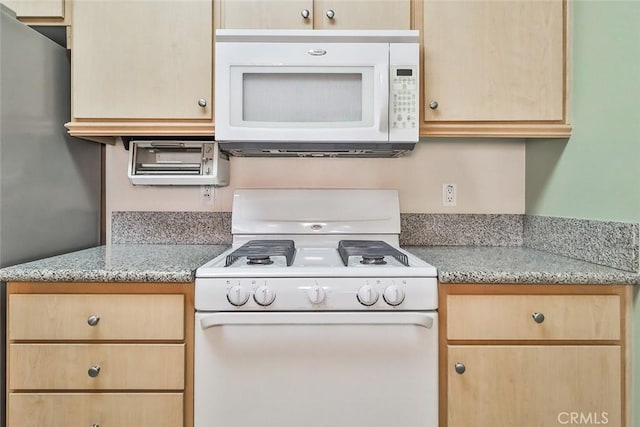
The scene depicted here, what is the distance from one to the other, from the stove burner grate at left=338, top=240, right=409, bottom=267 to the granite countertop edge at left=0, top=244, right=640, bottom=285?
126 millimetres

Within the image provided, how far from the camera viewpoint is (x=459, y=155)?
1858mm

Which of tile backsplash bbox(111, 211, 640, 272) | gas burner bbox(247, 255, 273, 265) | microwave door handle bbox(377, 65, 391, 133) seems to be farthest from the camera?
tile backsplash bbox(111, 211, 640, 272)

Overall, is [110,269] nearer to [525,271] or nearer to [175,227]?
[175,227]

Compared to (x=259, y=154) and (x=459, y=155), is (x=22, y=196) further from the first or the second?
(x=459, y=155)

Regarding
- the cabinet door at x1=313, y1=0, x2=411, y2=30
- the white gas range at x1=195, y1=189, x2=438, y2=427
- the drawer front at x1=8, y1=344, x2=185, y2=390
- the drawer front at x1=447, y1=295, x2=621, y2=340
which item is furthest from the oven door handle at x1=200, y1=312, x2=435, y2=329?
the cabinet door at x1=313, y1=0, x2=411, y2=30

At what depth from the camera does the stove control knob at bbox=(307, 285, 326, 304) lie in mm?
1179

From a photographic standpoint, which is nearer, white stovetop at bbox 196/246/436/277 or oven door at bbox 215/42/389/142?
white stovetop at bbox 196/246/436/277

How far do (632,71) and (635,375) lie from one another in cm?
91

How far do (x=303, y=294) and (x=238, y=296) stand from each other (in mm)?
189

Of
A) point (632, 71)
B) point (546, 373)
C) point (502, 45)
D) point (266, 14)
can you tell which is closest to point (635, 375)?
point (546, 373)

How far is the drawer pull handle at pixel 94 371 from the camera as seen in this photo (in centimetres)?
119

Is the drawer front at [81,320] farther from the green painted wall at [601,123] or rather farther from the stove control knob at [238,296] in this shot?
the green painted wall at [601,123]

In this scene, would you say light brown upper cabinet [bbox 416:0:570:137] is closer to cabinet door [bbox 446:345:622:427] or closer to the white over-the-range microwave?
the white over-the-range microwave

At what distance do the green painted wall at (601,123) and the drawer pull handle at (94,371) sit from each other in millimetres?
1663
